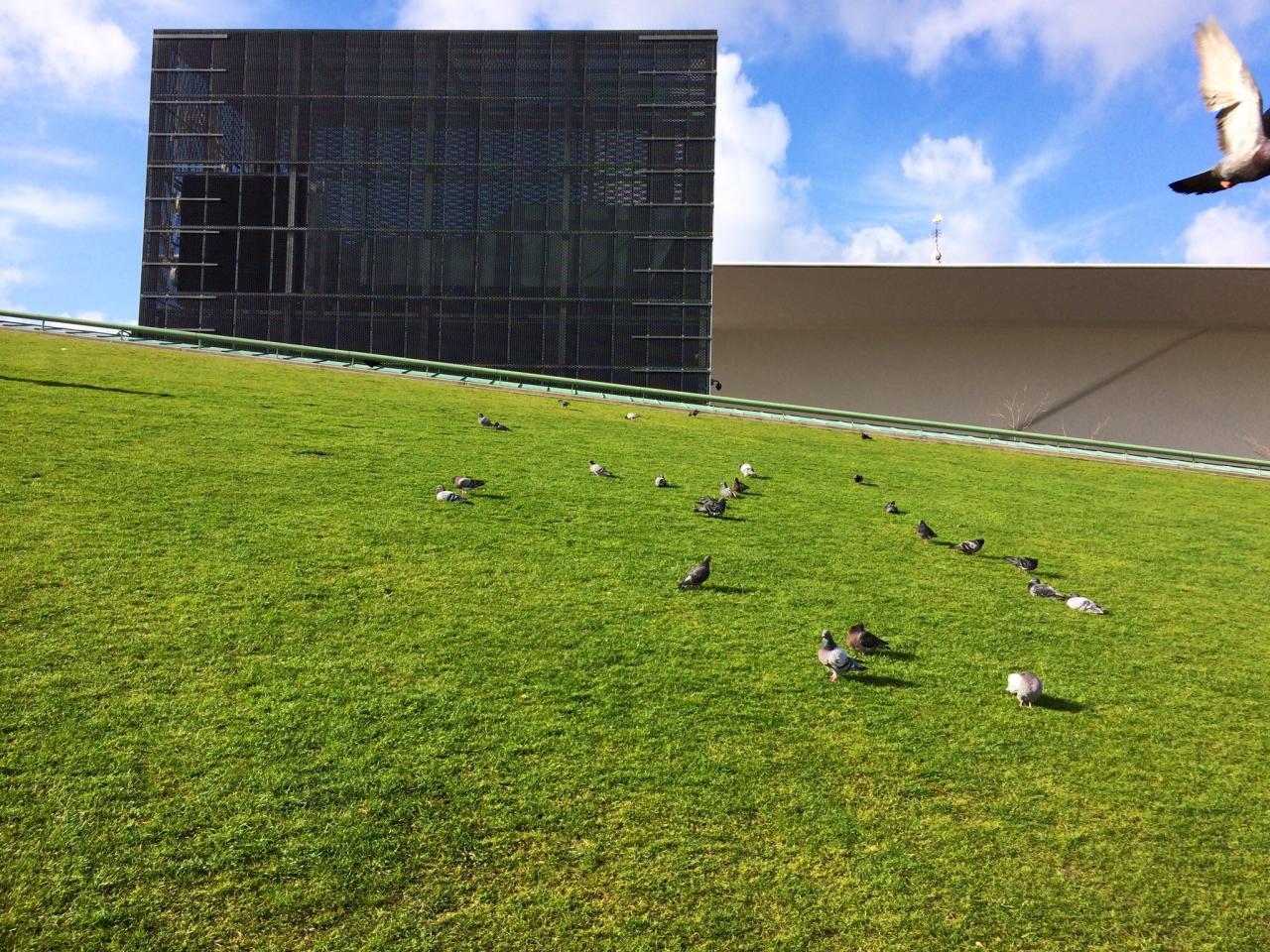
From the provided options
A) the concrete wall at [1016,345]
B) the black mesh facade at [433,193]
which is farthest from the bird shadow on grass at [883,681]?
the black mesh facade at [433,193]

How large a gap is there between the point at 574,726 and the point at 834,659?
2.00 m

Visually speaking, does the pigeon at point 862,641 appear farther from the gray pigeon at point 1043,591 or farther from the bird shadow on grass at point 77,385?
the bird shadow on grass at point 77,385

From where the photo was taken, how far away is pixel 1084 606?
877 centimetres

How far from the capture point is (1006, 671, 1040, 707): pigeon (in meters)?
6.62

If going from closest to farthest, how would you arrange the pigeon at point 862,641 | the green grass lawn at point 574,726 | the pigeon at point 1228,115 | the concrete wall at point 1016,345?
the green grass lawn at point 574,726 < the pigeon at point 1228,115 < the pigeon at point 862,641 < the concrete wall at point 1016,345

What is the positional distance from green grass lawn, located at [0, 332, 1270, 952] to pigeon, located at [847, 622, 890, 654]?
306mm

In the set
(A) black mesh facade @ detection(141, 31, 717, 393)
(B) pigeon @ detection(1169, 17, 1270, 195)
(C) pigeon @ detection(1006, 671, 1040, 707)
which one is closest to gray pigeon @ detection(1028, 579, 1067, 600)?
(C) pigeon @ detection(1006, 671, 1040, 707)

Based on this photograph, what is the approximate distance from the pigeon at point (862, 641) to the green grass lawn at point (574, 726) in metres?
0.31

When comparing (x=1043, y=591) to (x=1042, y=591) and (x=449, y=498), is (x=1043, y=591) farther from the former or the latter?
(x=449, y=498)

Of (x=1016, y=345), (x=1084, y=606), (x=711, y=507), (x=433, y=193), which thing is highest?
(x=433, y=193)

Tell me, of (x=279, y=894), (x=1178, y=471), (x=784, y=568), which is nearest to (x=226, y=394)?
(x=784, y=568)

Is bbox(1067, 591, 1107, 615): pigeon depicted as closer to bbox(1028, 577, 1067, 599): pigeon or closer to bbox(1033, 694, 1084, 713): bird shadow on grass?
bbox(1028, 577, 1067, 599): pigeon

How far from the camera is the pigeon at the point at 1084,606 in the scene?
28.7 feet

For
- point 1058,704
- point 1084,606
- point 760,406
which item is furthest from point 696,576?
point 760,406
